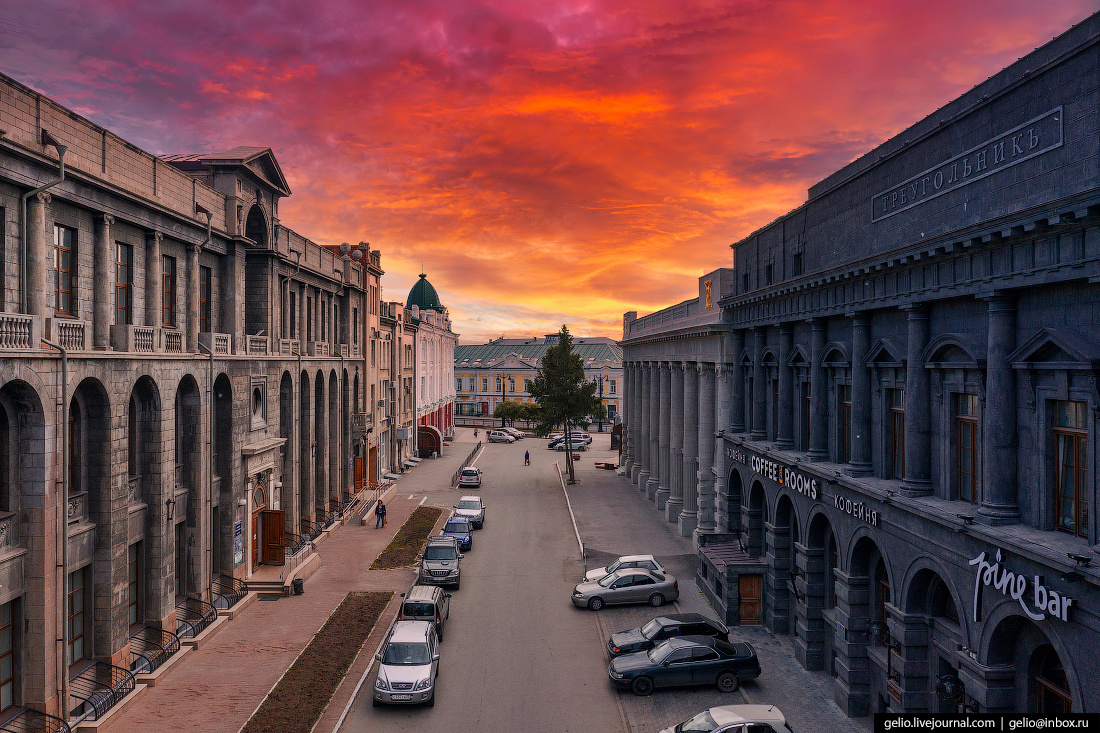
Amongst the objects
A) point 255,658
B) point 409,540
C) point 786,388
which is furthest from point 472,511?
point 786,388

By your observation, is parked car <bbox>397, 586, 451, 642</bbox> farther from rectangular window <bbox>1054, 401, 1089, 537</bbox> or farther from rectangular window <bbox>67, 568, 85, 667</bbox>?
rectangular window <bbox>1054, 401, 1089, 537</bbox>

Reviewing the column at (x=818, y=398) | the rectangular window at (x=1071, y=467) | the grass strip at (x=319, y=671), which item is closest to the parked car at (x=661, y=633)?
the column at (x=818, y=398)

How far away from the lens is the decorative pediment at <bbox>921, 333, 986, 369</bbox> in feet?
48.5

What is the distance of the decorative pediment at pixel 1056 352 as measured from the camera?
38.4ft

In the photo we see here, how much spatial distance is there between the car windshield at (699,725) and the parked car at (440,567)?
15.3 metres

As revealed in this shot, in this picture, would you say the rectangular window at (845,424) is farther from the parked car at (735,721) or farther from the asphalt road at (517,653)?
the asphalt road at (517,653)

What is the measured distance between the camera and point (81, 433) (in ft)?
62.0

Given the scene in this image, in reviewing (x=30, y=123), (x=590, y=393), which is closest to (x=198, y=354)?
(x=30, y=123)

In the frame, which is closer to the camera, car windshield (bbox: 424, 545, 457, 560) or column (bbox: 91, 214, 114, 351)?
column (bbox: 91, 214, 114, 351)

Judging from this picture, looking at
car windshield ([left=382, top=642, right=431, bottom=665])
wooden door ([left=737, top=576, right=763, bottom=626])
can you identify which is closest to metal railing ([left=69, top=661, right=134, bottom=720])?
car windshield ([left=382, top=642, right=431, bottom=665])

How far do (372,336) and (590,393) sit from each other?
2342 cm

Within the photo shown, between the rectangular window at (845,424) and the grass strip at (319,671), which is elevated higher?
the rectangular window at (845,424)

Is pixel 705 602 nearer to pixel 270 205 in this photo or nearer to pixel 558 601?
pixel 558 601

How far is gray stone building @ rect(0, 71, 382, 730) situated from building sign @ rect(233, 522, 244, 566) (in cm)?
9
